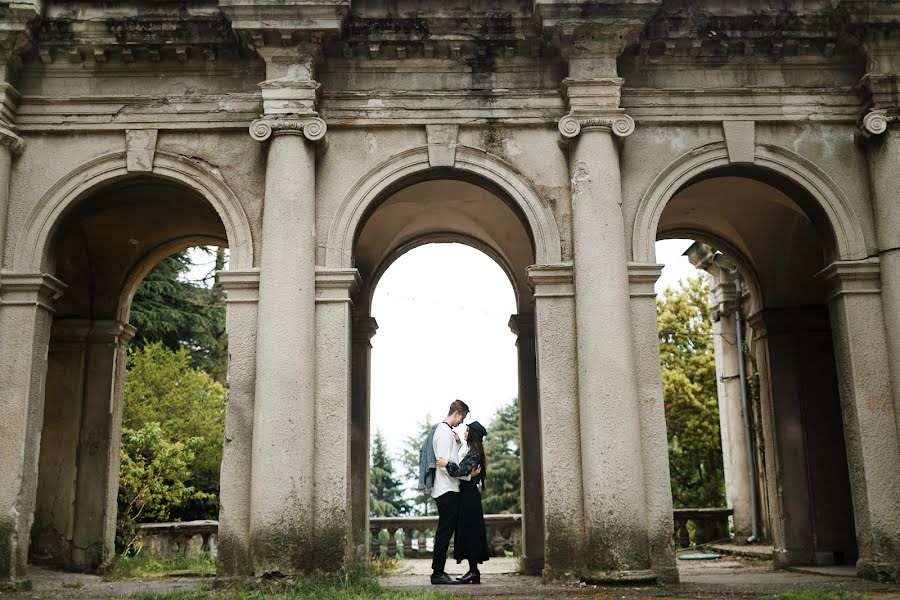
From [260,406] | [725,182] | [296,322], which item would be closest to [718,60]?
[725,182]

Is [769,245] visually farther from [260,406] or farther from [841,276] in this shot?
[260,406]

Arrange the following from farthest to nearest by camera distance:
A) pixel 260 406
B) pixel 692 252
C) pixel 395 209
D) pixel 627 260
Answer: pixel 692 252
pixel 395 209
pixel 627 260
pixel 260 406

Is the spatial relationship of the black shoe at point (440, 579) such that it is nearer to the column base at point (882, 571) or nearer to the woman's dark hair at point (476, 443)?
the woman's dark hair at point (476, 443)

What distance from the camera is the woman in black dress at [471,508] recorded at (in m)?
9.27

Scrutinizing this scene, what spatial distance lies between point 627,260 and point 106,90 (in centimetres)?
572

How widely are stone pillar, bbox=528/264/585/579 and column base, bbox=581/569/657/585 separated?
270mm

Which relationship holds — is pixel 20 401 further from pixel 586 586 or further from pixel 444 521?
pixel 586 586

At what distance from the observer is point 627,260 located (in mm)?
9258

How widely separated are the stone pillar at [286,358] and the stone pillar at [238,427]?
0.75 ft

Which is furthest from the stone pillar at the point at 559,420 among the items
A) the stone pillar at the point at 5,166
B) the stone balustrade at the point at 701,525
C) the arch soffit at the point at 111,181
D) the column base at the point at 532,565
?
the stone balustrade at the point at 701,525

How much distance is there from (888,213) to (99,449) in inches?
387

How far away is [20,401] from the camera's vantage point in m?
8.95

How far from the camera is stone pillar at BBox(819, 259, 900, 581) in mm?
8789

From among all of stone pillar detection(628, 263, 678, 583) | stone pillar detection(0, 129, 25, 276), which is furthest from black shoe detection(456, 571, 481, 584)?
stone pillar detection(0, 129, 25, 276)
